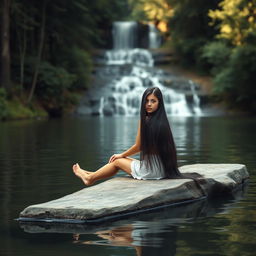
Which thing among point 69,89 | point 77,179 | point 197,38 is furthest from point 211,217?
Answer: point 197,38

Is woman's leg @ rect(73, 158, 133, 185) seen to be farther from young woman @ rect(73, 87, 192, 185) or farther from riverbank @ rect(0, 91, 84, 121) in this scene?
riverbank @ rect(0, 91, 84, 121)

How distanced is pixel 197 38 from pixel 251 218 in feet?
186

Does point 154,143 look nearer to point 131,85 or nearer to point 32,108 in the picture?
point 32,108

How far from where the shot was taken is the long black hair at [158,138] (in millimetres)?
10477

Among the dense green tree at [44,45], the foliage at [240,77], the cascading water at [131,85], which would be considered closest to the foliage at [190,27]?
the cascading water at [131,85]

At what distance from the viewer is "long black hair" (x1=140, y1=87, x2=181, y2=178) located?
10.5 meters

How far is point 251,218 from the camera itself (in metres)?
8.59

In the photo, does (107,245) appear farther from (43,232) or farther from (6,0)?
(6,0)

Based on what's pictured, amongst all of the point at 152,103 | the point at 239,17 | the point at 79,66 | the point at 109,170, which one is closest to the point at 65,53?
the point at 79,66

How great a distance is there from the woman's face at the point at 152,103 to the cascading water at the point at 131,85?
46.3m

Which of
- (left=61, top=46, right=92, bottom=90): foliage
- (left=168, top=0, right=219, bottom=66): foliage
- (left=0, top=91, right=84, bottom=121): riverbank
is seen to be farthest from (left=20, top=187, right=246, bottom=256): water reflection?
(left=168, top=0, right=219, bottom=66): foliage

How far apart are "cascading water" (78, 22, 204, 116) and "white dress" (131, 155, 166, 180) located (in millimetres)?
46143

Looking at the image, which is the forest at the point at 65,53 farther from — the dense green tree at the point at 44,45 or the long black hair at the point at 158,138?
the long black hair at the point at 158,138

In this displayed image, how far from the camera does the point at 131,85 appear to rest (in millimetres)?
61531
